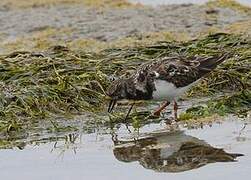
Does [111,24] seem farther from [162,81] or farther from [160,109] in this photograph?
[162,81]

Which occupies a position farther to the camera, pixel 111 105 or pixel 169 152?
pixel 111 105

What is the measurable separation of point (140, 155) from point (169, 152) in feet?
0.81

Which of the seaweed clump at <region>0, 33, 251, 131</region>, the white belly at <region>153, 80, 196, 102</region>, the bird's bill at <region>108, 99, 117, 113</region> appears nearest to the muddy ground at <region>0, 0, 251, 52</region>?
the seaweed clump at <region>0, 33, 251, 131</region>

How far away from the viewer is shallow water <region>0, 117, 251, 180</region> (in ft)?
23.2

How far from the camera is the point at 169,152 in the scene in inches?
301

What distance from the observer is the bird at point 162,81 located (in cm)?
872

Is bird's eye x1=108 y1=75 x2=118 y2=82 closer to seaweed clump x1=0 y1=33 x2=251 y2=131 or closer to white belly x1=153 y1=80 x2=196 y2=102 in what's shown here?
seaweed clump x1=0 y1=33 x2=251 y2=131

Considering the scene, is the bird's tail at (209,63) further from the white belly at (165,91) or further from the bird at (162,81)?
the white belly at (165,91)

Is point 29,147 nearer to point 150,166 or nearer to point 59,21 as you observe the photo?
point 150,166

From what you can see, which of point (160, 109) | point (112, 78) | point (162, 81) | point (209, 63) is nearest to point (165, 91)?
point (162, 81)

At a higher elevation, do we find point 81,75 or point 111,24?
point 81,75

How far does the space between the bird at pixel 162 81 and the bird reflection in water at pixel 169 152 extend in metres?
0.59

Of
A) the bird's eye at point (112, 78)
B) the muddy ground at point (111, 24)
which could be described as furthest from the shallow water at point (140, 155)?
the muddy ground at point (111, 24)

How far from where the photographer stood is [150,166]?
287 inches
